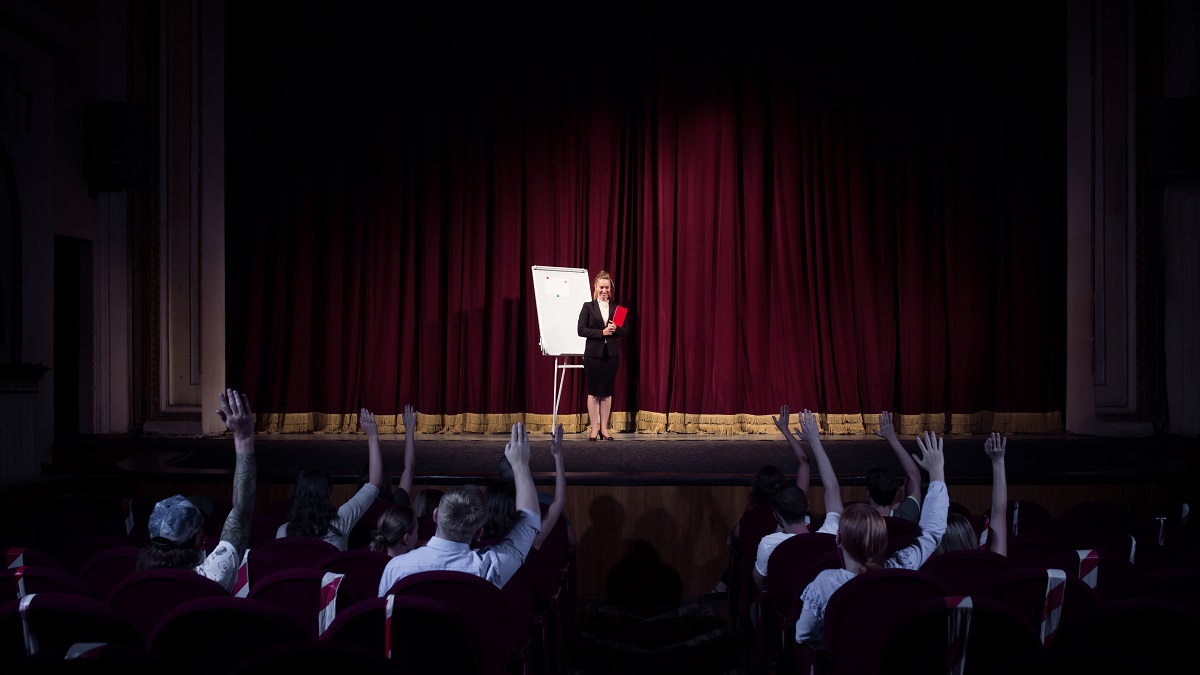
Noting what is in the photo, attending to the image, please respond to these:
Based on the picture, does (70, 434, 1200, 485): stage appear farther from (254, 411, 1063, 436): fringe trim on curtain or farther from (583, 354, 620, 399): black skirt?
(583, 354, 620, 399): black skirt

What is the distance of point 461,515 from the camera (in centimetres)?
262

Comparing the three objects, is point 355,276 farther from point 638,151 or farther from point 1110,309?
point 1110,309

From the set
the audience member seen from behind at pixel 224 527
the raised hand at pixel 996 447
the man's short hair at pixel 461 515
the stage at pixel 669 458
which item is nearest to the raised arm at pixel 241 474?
the audience member seen from behind at pixel 224 527

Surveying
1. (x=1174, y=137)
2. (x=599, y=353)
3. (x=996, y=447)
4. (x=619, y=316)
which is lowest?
(x=996, y=447)

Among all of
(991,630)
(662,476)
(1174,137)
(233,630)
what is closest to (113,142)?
(662,476)

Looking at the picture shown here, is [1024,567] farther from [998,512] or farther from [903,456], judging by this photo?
[903,456]

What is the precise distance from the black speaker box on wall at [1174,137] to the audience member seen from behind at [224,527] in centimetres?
817

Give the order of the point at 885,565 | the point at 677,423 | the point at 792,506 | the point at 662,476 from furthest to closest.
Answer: the point at 677,423 → the point at 662,476 → the point at 792,506 → the point at 885,565

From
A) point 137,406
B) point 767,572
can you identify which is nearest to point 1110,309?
point 767,572

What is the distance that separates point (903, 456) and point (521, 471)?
66.9 inches

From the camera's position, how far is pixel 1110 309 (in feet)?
26.8

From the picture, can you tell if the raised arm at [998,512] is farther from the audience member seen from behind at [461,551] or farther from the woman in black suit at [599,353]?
the woman in black suit at [599,353]

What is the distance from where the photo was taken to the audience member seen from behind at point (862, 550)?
8.00ft

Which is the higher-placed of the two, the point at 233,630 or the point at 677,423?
the point at 233,630
